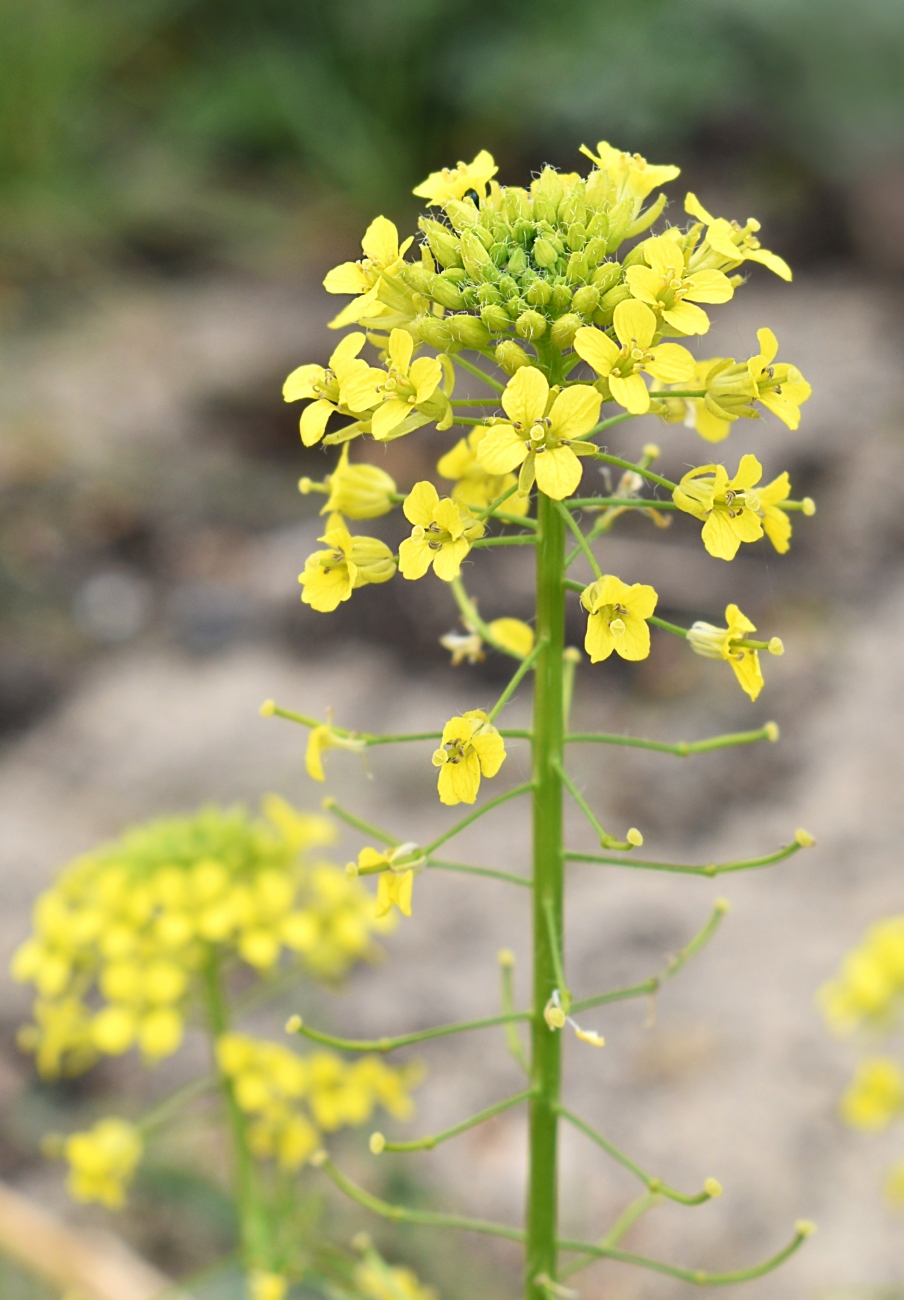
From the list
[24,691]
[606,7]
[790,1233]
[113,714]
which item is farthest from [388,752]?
[606,7]

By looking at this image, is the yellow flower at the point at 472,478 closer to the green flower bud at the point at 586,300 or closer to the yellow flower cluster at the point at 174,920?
the green flower bud at the point at 586,300

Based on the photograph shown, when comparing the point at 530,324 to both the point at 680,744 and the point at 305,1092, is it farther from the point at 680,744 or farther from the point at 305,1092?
the point at 305,1092

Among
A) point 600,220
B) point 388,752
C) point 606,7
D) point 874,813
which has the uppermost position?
point 606,7

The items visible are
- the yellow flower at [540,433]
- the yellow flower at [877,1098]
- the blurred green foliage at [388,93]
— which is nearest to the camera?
the yellow flower at [540,433]

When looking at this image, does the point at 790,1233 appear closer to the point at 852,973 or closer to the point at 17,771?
the point at 852,973

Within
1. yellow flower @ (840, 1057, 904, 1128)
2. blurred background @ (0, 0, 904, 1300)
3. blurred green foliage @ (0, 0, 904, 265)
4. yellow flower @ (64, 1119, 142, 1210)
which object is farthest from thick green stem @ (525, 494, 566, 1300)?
blurred green foliage @ (0, 0, 904, 265)

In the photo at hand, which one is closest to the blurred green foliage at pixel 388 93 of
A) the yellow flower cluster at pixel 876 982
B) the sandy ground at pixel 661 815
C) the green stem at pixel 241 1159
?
the sandy ground at pixel 661 815
